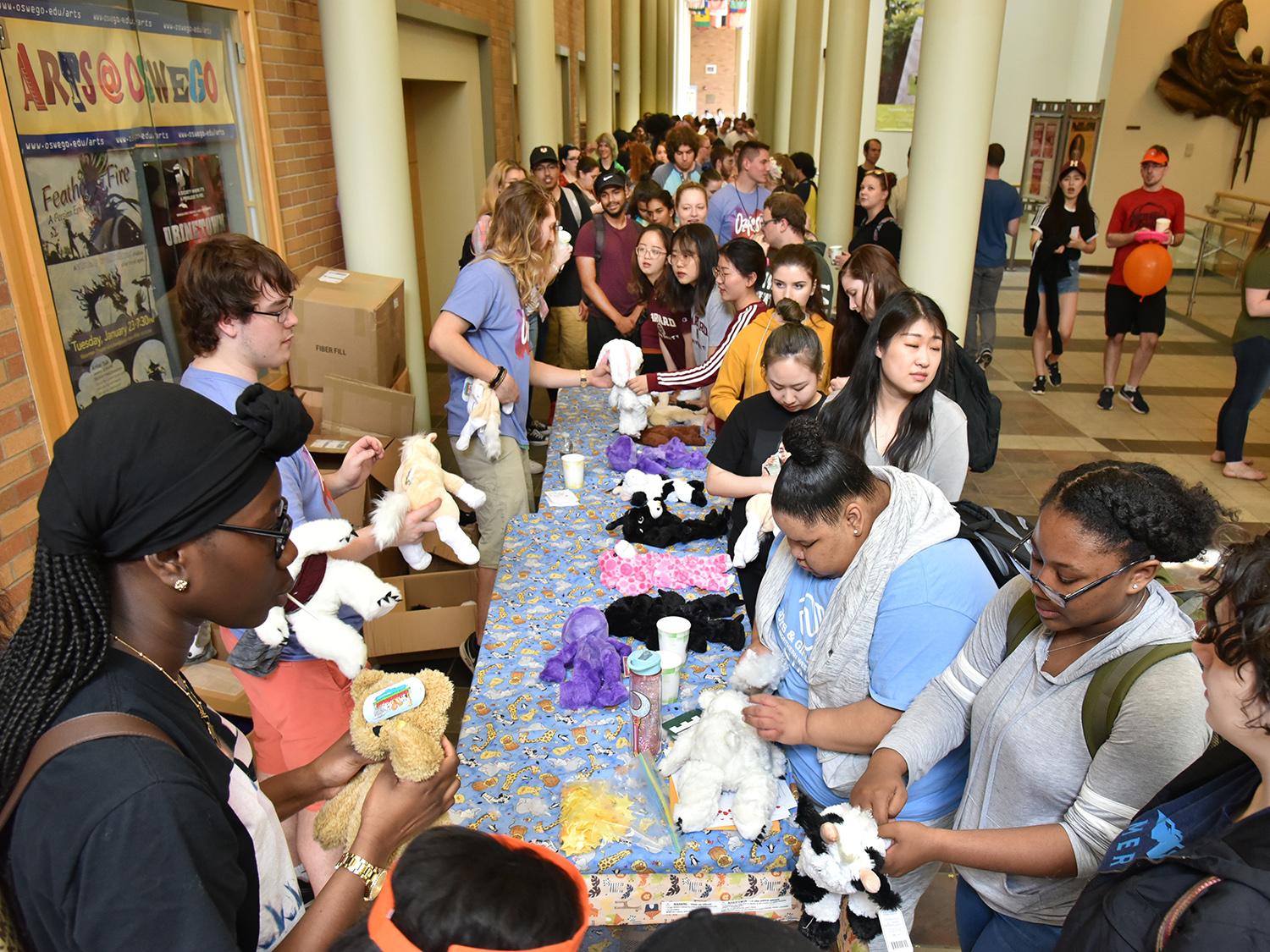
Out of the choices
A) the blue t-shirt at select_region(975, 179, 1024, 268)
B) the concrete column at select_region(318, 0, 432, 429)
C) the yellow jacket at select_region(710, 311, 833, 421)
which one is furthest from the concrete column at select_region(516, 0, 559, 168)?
the yellow jacket at select_region(710, 311, 833, 421)

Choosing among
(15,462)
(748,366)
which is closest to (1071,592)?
(748,366)

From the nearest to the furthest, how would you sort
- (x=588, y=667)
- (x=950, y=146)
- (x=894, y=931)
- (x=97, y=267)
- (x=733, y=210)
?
(x=894, y=931), (x=588, y=667), (x=97, y=267), (x=950, y=146), (x=733, y=210)

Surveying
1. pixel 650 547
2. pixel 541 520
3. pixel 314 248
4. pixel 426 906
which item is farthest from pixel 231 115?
pixel 426 906

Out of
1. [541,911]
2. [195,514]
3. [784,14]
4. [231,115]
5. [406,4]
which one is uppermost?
[784,14]

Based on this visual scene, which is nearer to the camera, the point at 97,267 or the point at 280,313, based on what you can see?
the point at 280,313

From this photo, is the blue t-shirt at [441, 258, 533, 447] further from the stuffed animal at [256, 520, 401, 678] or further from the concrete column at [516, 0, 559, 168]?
the concrete column at [516, 0, 559, 168]

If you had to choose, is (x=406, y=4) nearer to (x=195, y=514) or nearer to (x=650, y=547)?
(x=650, y=547)

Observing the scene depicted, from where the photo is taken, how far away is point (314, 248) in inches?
204

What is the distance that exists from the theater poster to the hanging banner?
541 inches

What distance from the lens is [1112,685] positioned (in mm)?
1603

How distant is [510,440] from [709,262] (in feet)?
6.29

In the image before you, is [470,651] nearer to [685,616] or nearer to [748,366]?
[685,616]

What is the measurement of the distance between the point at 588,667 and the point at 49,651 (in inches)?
64.3

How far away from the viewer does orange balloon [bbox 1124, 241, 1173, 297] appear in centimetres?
727
